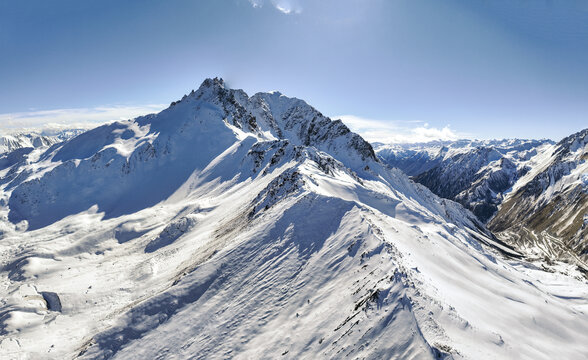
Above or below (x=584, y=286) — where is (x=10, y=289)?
below

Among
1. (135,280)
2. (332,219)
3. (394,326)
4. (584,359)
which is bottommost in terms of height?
(135,280)

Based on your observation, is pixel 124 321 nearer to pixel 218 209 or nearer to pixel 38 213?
pixel 218 209

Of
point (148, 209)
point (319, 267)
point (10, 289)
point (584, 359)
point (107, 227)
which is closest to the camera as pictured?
point (584, 359)

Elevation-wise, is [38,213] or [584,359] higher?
[584,359]

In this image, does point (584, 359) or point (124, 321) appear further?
point (124, 321)

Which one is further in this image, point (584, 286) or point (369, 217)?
point (584, 286)

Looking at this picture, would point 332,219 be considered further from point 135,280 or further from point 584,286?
point 584,286

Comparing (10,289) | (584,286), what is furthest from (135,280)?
(584,286)

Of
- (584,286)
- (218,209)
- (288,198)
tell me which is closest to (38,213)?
(218,209)

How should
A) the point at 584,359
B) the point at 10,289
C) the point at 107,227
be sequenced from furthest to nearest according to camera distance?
the point at 107,227, the point at 10,289, the point at 584,359
